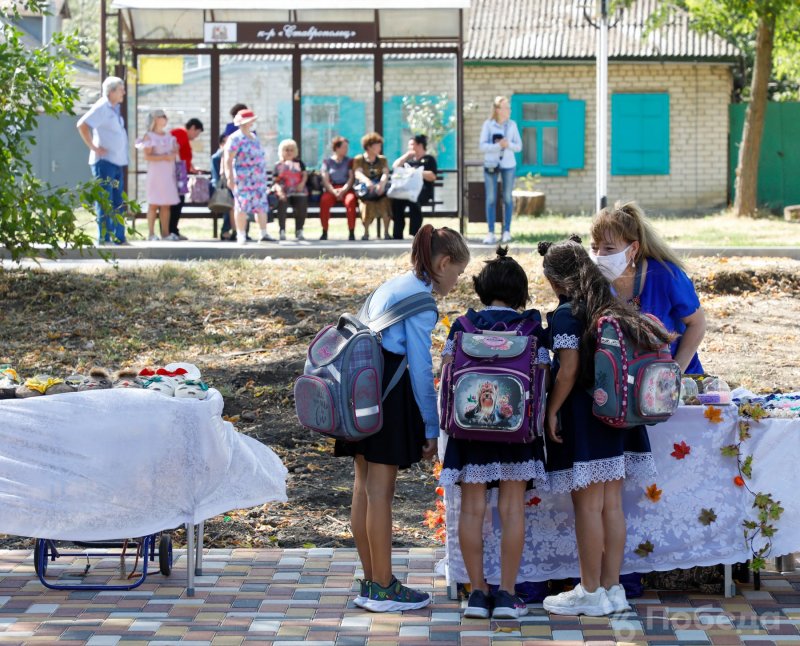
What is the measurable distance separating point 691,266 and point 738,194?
10941 millimetres

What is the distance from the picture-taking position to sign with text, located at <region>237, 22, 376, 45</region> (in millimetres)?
18719

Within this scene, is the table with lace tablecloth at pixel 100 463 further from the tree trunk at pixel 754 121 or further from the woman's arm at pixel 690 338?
the tree trunk at pixel 754 121

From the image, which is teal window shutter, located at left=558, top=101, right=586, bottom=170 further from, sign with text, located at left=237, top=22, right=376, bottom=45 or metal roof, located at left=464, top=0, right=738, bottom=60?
sign with text, located at left=237, top=22, right=376, bottom=45

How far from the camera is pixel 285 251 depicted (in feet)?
51.0

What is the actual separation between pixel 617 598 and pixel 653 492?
484 millimetres

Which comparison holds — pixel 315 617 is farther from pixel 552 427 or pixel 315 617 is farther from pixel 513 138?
pixel 513 138

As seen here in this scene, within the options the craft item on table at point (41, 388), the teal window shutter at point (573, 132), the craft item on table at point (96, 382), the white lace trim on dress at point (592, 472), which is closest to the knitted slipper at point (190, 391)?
the craft item on table at point (96, 382)

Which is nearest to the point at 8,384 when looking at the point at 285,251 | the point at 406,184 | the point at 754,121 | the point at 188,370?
the point at 188,370

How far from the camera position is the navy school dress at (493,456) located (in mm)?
5324

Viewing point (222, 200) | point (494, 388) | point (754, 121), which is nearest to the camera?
point (494, 388)

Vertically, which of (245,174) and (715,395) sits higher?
(245,174)

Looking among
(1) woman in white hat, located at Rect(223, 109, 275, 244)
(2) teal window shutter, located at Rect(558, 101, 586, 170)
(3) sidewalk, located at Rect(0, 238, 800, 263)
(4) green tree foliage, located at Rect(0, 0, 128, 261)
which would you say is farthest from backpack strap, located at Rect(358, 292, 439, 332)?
(2) teal window shutter, located at Rect(558, 101, 586, 170)

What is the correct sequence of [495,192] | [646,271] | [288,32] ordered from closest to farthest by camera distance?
[646,271] < [495,192] < [288,32]

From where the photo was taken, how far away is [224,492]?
5.93 metres
